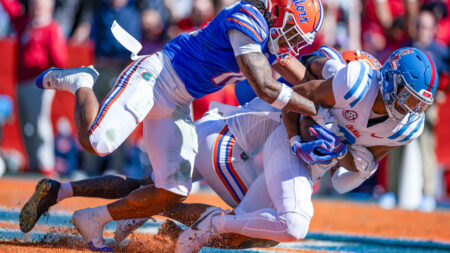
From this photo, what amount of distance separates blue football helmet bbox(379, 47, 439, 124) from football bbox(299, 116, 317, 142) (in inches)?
19.4

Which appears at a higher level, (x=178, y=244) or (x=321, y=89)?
(x=321, y=89)

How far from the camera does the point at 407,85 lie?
12.7ft

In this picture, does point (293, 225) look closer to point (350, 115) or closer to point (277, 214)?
point (277, 214)

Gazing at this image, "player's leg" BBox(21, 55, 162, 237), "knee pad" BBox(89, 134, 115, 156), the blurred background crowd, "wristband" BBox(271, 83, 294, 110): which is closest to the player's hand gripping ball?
"wristband" BBox(271, 83, 294, 110)

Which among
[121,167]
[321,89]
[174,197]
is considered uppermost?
[321,89]

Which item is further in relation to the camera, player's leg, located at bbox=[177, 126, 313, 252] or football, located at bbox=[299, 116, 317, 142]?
football, located at bbox=[299, 116, 317, 142]

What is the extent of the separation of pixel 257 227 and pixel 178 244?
53 centimetres

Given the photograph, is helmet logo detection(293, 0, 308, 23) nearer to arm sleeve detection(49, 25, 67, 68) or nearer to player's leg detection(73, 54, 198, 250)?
player's leg detection(73, 54, 198, 250)

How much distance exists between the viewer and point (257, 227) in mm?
3975

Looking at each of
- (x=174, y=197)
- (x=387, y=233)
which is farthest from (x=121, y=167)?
(x=174, y=197)

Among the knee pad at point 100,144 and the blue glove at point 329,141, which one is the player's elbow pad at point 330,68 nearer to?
the blue glove at point 329,141

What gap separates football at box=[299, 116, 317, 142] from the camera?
4.14m

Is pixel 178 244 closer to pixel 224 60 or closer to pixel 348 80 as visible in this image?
pixel 224 60

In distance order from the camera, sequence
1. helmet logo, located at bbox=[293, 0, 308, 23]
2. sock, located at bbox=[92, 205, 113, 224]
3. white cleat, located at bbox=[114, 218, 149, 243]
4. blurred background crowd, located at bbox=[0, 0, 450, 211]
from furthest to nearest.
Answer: blurred background crowd, located at bbox=[0, 0, 450, 211] → white cleat, located at bbox=[114, 218, 149, 243] → sock, located at bbox=[92, 205, 113, 224] → helmet logo, located at bbox=[293, 0, 308, 23]
